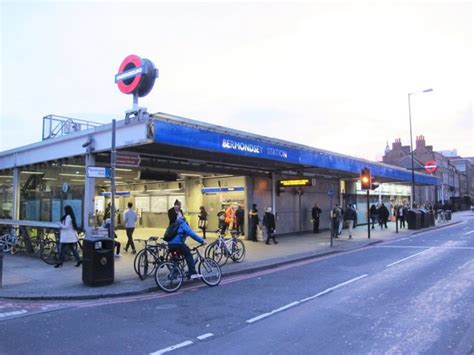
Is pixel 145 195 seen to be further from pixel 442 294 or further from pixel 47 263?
pixel 442 294

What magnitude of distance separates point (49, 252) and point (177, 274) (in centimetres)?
666

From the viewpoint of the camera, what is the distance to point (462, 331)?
19.0 feet

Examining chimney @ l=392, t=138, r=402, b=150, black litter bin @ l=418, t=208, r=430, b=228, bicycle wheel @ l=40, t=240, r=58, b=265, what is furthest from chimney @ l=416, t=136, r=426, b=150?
bicycle wheel @ l=40, t=240, r=58, b=265

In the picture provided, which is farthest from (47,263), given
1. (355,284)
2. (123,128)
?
(355,284)

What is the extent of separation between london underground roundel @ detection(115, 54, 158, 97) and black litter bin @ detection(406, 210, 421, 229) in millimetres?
21562

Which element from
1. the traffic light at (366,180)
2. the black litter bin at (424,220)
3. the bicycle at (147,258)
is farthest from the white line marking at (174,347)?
the black litter bin at (424,220)

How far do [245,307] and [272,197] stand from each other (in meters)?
14.8

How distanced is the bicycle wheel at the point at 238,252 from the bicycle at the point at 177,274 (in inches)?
115

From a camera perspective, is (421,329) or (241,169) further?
(241,169)

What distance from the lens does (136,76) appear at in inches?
493

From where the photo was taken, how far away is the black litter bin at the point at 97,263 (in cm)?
927

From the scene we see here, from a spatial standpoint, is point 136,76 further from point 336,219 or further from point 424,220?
point 424,220

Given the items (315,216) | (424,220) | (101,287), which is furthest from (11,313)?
(424,220)

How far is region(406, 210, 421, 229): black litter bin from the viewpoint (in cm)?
2773
